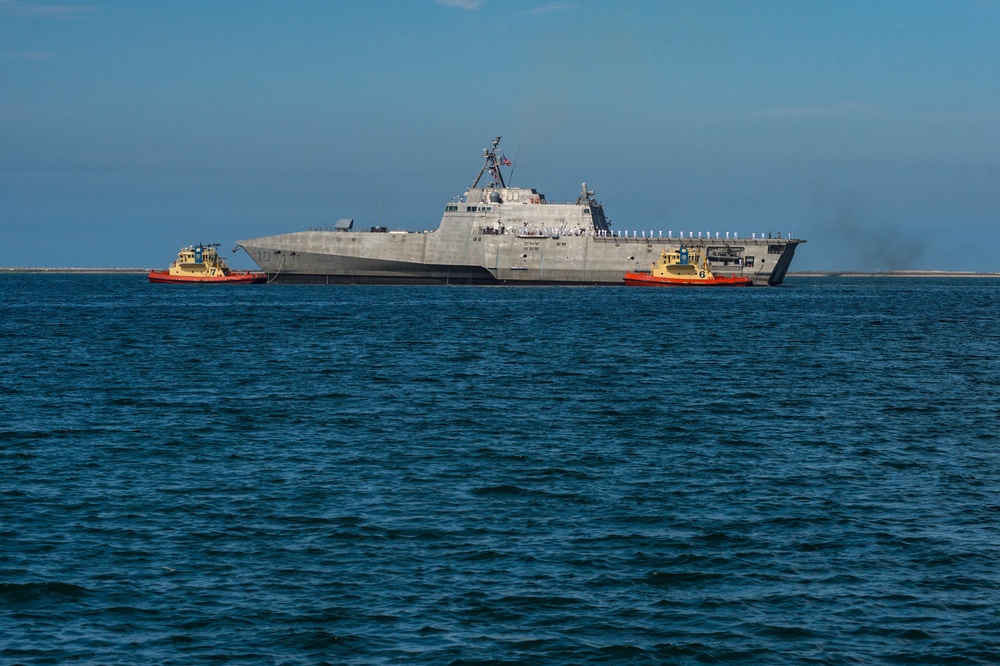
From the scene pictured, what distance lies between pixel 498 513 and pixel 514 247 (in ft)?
323

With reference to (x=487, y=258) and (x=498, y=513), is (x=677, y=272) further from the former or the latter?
(x=498, y=513)

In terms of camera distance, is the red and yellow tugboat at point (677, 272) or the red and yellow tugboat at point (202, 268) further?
the red and yellow tugboat at point (202, 268)

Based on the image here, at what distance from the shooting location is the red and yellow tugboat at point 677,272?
11525cm

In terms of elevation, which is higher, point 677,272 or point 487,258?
point 487,258

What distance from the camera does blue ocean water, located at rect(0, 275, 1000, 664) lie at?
14.1 meters

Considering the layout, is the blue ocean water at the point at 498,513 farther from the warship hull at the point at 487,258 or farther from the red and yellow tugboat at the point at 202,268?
the red and yellow tugboat at the point at 202,268

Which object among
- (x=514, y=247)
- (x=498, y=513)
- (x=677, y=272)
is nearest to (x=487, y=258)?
(x=514, y=247)

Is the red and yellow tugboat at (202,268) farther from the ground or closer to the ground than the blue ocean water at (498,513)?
farther from the ground

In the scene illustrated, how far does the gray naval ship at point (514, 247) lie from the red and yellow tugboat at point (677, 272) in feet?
3.62

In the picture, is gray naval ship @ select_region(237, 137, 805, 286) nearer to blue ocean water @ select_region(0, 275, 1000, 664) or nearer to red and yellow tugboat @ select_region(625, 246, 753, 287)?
red and yellow tugboat @ select_region(625, 246, 753, 287)

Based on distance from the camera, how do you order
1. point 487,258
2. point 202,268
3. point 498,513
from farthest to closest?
point 202,268 < point 487,258 < point 498,513

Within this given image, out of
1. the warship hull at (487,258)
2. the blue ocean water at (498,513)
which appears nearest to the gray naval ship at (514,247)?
the warship hull at (487,258)

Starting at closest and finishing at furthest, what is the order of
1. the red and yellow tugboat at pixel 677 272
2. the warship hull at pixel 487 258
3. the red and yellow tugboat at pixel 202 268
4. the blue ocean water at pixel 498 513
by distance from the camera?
the blue ocean water at pixel 498 513, the red and yellow tugboat at pixel 677 272, the warship hull at pixel 487 258, the red and yellow tugboat at pixel 202 268

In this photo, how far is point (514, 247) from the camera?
385ft
